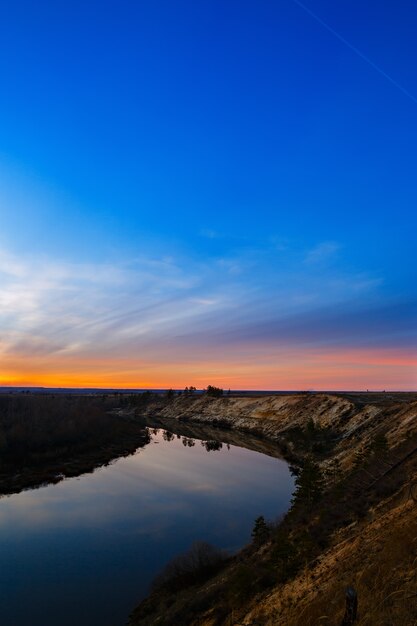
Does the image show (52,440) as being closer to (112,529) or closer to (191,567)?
(112,529)

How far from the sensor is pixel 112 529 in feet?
90.5

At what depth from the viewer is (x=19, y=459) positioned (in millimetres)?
52312

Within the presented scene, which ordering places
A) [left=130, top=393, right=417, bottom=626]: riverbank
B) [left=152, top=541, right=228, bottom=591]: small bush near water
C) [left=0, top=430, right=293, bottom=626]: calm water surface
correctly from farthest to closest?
[left=152, top=541, right=228, bottom=591]: small bush near water
[left=0, top=430, right=293, bottom=626]: calm water surface
[left=130, top=393, right=417, bottom=626]: riverbank

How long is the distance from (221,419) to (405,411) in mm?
66638

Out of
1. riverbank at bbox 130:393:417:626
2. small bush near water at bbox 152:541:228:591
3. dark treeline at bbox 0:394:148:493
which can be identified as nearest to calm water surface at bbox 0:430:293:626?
small bush near water at bbox 152:541:228:591

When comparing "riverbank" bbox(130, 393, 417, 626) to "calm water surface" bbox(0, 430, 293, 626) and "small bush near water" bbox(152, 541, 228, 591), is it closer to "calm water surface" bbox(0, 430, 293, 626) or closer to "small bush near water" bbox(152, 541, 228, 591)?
"small bush near water" bbox(152, 541, 228, 591)

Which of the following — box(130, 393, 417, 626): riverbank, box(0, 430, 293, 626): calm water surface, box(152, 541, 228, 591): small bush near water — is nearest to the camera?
box(130, 393, 417, 626): riverbank

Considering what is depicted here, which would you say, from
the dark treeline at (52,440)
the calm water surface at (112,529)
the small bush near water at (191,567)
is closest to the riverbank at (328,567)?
the small bush near water at (191,567)

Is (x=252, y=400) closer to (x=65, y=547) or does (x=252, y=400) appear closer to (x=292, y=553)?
(x=65, y=547)

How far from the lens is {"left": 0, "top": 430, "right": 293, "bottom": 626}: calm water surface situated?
60.7ft

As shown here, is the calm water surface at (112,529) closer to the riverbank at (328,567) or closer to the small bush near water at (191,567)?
the small bush near water at (191,567)

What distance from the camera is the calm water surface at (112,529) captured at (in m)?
18.5

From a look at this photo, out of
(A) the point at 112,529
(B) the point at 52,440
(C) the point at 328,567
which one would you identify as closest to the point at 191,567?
(A) the point at 112,529

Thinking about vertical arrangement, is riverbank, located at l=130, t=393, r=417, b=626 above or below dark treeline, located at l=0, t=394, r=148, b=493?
above
